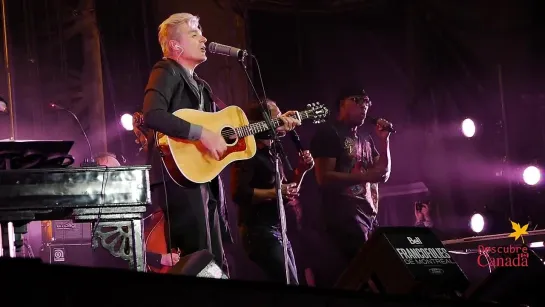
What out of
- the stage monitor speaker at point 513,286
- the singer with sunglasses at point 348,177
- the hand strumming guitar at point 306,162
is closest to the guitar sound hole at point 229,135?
the hand strumming guitar at point 306,162

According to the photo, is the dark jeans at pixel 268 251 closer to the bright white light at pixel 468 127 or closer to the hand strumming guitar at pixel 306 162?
the hand strumming guitar at pixel 306 162

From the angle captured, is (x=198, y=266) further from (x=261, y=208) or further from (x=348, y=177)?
(x=348, y=177)

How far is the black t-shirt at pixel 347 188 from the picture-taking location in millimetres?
6992

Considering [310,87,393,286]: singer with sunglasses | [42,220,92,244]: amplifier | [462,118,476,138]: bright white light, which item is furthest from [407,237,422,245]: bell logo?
[42,220,92,244]: amplifier

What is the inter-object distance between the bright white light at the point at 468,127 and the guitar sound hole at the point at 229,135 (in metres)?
3.43

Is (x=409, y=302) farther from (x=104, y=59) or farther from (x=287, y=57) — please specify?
(x=104, y=59)

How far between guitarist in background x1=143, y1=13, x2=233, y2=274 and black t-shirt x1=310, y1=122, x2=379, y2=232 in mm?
1878

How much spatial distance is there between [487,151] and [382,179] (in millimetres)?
1432

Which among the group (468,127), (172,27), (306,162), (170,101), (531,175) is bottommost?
(531,175)

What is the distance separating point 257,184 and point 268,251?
56cm

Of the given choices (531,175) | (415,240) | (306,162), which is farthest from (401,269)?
(531,175)

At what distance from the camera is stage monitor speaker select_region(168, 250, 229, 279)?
386 cm

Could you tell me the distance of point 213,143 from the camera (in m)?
5.36

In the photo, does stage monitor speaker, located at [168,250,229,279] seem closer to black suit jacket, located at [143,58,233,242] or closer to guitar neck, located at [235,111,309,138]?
black suit jacket, located at [143,58,233,242]
